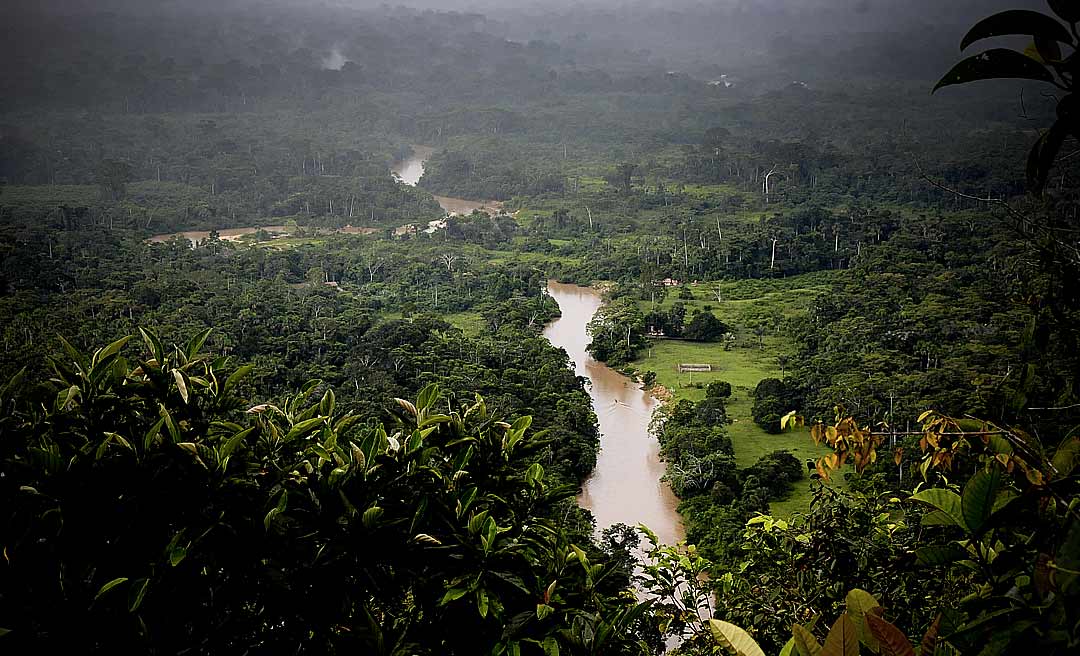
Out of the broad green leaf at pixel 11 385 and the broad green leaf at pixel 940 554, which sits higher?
the broad green leaf at pixel 11 385

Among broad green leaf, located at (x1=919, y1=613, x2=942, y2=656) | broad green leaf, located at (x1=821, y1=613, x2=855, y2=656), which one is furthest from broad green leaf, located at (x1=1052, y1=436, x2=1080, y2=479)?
broad green leaf, located at (x1=821, y1=613, x2=855, y2=656)

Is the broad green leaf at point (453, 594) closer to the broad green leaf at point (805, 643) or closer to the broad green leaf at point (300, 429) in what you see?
the broad green leaf at point (300, 429)

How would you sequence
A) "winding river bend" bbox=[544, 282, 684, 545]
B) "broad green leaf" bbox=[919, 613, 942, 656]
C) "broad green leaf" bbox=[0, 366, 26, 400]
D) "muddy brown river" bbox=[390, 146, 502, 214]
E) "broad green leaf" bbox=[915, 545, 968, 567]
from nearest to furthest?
"broad green leaf" bbox=[919, 613, 942, 656] < "broad green leaf" bbox=[915, 545, 968, 567] < "broad green leaf" bbox=[0, 366, 26, 400] < "winding river bend" bbox=[544, 282, 684, 545] < "muddy brown river" bbox=[390, 146, 502, 214]

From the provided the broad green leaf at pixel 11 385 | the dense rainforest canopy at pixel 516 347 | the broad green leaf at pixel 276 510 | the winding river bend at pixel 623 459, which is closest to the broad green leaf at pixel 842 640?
the dense rainforest canopy at pixel 516 347

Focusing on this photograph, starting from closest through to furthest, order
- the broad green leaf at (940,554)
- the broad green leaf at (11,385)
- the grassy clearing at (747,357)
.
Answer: the broad green leaf at (940,554), the broad green leaf at (11,385), the grassy clearing at (747,357)

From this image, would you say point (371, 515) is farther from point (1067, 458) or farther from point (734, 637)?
point (1067, 458)

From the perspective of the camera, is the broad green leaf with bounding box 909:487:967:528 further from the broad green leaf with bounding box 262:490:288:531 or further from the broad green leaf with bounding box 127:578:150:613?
the broad green leaf with bounding box 127:578:150:613

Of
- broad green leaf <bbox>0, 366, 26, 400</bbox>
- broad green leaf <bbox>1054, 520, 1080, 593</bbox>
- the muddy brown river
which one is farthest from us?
the muddy brown river

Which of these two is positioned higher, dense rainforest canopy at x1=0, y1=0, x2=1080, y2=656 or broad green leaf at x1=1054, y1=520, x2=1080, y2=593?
broad green leaf at x1=1054, y1=520, x2=1080, y2=593

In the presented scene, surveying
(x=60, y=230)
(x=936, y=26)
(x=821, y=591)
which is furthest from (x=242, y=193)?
(x=936, y=26)
